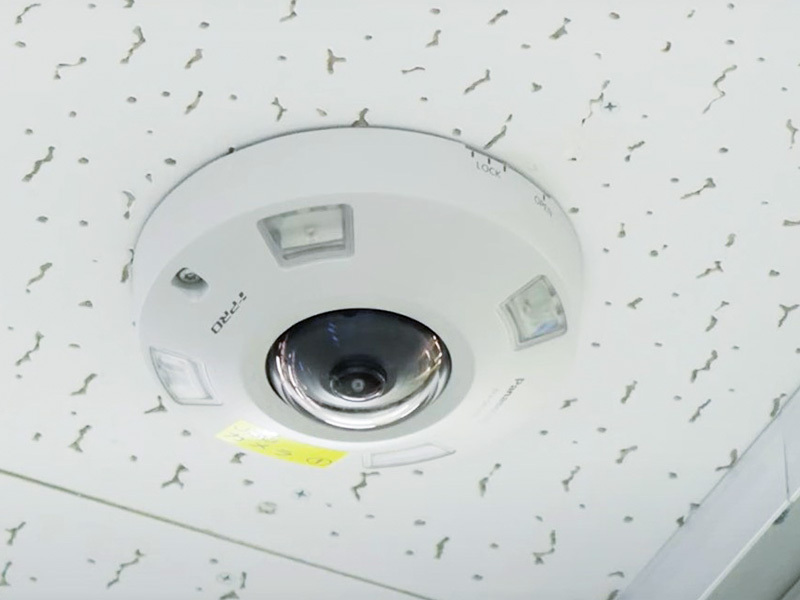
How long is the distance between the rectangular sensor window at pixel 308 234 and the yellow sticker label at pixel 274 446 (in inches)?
7.8

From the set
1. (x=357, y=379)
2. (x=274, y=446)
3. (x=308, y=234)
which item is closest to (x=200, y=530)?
(x=274, y=446)

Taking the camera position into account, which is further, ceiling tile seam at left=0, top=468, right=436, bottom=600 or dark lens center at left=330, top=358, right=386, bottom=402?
ceiling tile seam at left=0, top=468, right=436, bottom=600

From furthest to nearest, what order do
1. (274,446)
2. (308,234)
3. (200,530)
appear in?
(200,530) → (274,446) → (308,234)

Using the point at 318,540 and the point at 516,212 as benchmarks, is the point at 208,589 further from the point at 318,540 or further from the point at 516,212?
the point at 516,212

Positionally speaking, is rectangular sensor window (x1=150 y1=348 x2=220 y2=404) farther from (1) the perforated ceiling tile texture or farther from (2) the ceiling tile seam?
(2) the ceiling tile seam

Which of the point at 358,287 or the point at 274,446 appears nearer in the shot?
the point at 358,287

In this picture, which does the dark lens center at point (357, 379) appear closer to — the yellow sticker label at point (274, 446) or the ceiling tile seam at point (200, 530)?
the yellow sticker label at point (274, 446)

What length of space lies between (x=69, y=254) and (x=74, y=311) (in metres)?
0.07

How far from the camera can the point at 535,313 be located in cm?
92

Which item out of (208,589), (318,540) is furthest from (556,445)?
(208,589)

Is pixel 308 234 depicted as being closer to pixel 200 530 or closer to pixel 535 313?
pixel 535 313

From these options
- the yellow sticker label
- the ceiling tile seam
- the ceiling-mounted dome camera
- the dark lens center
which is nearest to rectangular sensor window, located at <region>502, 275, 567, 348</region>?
the ceiling-mounted dome camera

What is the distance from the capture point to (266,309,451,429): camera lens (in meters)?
0.92

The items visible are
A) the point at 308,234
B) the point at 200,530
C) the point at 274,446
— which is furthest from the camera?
the point at 200,530
